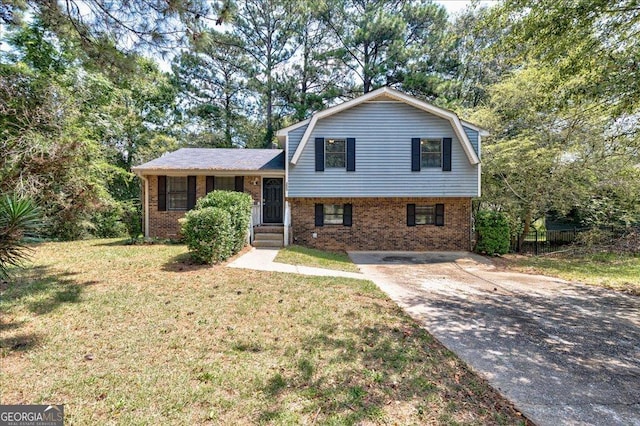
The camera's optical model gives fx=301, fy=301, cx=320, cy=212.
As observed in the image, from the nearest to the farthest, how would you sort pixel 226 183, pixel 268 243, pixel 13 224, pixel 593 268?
pixel 13 224 < pixel 593 268 < pixel 268 243 < pixel 226 183

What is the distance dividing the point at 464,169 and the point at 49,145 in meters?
13.2

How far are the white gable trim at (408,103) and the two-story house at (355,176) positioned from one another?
4 centimetres

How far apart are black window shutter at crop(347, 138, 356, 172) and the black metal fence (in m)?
9.35

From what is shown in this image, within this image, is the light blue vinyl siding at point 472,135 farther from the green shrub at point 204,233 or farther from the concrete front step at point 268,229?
the green shrub at point 204,233

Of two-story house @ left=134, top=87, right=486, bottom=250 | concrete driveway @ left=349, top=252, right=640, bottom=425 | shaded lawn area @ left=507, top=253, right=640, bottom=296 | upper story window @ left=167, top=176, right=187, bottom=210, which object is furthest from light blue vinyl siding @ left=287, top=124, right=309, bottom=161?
shaded lawn area @ left=507, top=253, right=640, bottom=296

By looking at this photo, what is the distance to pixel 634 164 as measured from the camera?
9008mm

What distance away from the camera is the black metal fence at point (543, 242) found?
48.6 ft

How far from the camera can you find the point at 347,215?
12.7m

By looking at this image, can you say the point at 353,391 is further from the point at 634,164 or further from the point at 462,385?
the point at 634,164

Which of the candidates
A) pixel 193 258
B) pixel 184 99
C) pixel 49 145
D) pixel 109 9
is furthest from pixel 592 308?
pixel 184 99

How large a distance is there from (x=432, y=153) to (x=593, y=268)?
6.72 meters

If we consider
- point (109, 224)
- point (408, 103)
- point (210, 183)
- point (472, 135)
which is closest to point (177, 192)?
point (210, 183)

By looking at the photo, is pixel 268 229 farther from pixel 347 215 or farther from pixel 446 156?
pixel 446 156

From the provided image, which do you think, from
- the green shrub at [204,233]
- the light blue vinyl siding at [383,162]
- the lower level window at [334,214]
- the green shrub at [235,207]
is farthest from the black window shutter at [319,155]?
the green shrub at [204,233]
